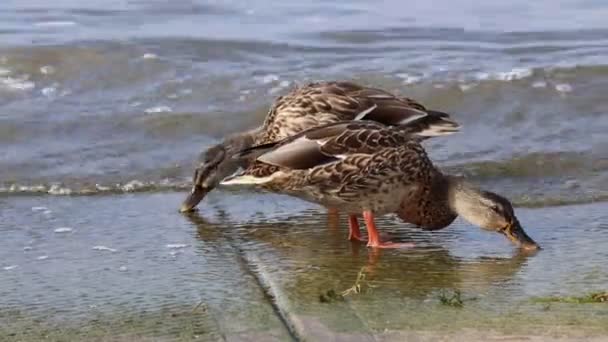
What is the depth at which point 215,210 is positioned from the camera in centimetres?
681

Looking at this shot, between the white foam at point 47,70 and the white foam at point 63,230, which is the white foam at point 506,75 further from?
the white foam at point 63,230

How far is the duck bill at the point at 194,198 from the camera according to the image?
6.76m

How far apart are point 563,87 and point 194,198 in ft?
12.2

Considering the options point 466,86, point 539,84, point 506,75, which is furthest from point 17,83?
point 539,84

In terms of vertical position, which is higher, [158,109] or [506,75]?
[506,75]

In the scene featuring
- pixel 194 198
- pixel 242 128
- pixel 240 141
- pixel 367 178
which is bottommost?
pixel 242 128

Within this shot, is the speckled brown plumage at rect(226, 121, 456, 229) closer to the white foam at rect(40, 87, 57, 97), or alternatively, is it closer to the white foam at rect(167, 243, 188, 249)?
the white foam at rect(167, 243, 188, 249)

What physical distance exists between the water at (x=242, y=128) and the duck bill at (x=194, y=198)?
0.09 meters

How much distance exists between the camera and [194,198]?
686 cm

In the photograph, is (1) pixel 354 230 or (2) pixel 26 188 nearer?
(1) pixel 354 230

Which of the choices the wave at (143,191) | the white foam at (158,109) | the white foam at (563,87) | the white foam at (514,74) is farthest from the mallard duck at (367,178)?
the white foam at (514,74)

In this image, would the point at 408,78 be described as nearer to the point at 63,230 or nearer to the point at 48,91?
the point at 48,91

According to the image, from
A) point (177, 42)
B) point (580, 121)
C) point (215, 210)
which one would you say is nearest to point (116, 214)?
point (215, 210)

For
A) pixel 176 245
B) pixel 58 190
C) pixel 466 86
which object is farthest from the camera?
pixel 466 86
